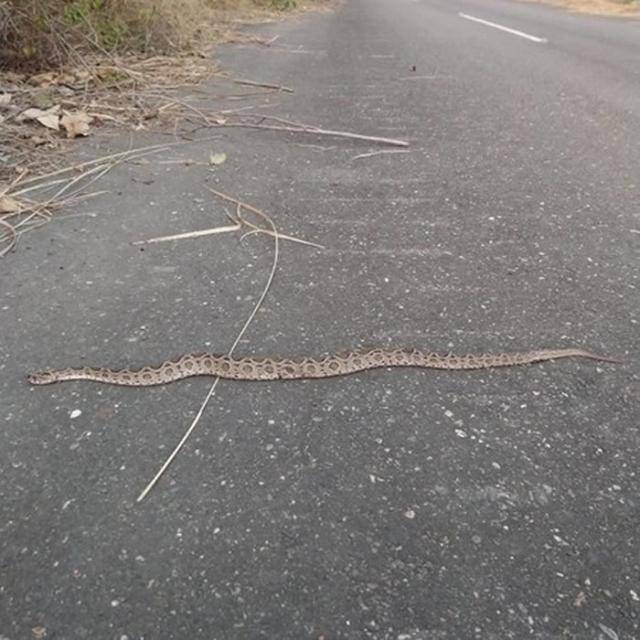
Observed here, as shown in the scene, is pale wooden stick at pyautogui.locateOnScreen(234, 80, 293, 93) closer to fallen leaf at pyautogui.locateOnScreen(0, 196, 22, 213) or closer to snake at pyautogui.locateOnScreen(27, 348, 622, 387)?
fallen leaf at pyautogui.locateOnScreen(0, 196, 22, 213)

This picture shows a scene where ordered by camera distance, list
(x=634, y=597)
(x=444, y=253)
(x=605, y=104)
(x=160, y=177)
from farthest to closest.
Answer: (x=605, y=104) < (x=160, y=177) < (x=444, y=253) < (x=634, y=597)

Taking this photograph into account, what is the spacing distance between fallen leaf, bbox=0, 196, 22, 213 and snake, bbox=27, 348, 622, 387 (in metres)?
1.93

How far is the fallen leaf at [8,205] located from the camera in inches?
173

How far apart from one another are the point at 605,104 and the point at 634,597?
688 cm

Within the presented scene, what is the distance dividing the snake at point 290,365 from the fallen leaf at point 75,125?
11.4 ft

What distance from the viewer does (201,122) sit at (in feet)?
21.0

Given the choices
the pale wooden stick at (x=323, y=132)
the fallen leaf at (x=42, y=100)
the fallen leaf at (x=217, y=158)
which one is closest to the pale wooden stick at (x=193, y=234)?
the fallen leaf at (x=217, y=158)

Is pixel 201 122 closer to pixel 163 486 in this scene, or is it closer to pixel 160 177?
pixel 160 177

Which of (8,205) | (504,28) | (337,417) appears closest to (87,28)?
(8,205)

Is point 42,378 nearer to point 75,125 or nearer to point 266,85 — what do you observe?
point 75,125

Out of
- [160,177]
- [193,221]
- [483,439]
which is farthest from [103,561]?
[160,177]

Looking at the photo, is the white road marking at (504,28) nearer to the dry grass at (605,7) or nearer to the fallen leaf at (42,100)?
the dry grass at (605,7)

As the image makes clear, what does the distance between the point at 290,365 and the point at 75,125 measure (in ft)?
13.0

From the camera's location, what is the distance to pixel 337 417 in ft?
9.23
